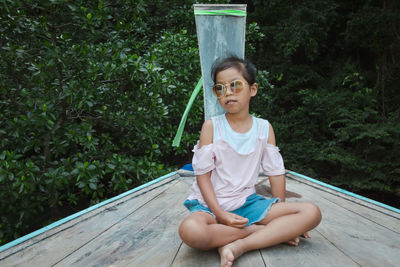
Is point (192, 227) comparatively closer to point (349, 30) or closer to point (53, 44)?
point (53, 44)

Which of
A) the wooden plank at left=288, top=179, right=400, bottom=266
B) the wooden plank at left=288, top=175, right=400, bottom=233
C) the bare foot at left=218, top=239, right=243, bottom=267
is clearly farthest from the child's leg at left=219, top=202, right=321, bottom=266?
the wooden plank at left=288, top=175, right=400, bottom=233

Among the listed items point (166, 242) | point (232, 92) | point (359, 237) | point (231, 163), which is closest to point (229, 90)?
point (232, 92)

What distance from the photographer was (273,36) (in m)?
6.00

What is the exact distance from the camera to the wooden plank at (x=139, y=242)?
1.19 meters

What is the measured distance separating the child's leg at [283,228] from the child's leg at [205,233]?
0.16 feet

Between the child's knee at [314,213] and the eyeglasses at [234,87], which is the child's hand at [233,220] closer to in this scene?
the child's knee at [314,213]

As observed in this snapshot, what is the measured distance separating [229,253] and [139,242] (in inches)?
16.7

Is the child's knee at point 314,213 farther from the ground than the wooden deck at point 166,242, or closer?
farther from the ground

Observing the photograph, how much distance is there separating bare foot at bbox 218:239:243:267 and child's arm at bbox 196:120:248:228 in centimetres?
11

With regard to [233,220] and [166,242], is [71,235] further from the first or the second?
[233,220]

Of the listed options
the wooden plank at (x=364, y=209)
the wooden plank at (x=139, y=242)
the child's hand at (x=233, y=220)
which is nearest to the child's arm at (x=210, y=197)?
the child's hand at (x=233, y=220)

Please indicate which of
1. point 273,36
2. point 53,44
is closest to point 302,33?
point 273,36

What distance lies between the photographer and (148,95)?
2.86m

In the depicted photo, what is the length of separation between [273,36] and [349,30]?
129 cm
